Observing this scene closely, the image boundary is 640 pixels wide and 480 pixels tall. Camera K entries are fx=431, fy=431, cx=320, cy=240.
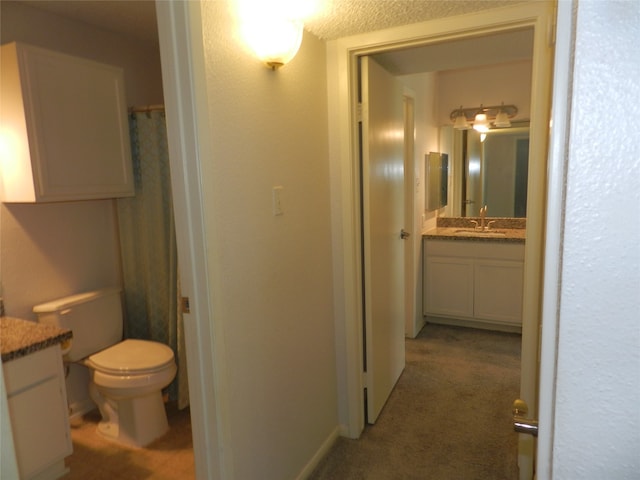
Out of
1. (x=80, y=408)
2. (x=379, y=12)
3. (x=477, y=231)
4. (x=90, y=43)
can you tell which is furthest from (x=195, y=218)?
(x=477, y=231)

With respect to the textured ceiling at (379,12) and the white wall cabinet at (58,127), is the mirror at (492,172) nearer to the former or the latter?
the textured ceiling at (379,12)

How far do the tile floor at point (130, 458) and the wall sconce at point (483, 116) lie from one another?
11.0 feet

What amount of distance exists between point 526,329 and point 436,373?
4.01ft

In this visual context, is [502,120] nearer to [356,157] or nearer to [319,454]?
[356,157]

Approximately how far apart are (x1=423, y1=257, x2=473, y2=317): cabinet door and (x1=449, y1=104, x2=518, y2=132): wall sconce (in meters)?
1.25

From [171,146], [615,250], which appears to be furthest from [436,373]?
[615,250]

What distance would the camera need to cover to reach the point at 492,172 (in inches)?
157

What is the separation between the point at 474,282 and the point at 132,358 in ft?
8.89

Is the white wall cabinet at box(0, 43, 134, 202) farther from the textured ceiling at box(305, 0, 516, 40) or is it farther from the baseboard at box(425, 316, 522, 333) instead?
the baseboard at box(425, 316, 522, 333)

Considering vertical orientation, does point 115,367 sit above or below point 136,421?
above

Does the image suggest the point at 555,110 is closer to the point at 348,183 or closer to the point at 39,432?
the point at 348,183

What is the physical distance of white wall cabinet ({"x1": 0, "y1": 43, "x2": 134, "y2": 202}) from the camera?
2.04 m

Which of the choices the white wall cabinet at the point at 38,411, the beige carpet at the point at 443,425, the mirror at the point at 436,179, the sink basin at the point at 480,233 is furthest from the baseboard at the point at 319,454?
the mirror at the point at 436,179

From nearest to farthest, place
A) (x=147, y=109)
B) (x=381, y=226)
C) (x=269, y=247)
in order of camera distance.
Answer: (x=269, y=247), (x=381, y=226), (x=147, y=109)
